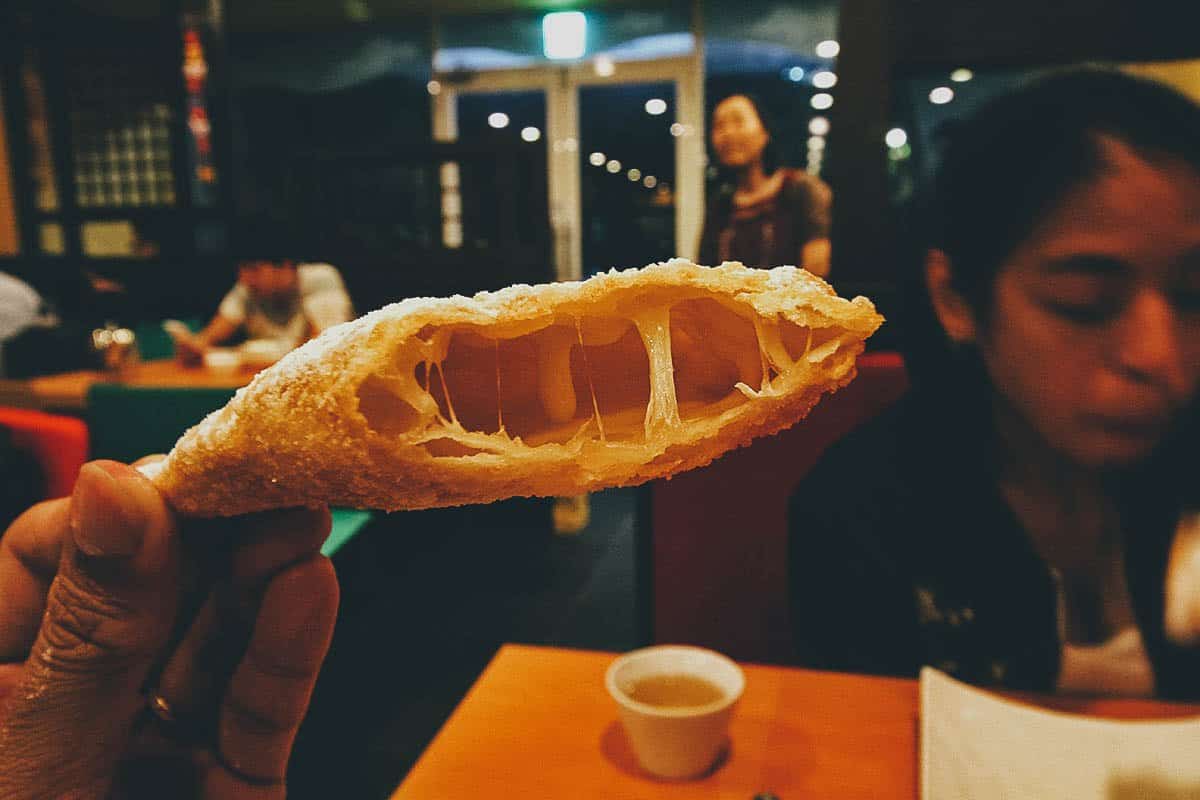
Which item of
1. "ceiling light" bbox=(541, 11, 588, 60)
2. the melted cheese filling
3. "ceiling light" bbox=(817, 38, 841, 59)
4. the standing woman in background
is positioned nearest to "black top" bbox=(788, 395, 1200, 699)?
the standing woman in background

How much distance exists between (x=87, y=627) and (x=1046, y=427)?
6.25 ft

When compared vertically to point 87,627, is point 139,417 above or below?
below

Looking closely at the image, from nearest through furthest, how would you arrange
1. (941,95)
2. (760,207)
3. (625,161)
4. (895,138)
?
(941,95)
(895,138)
(760,207)
(625,161)

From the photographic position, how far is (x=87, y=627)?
2.79 feet

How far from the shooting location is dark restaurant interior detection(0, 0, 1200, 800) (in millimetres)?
2496

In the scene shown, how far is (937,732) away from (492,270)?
16.1ft

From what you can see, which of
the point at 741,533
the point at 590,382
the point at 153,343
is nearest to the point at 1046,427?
the point at 741,533

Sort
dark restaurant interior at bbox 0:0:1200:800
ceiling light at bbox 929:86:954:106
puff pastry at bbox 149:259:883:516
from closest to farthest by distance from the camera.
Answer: puff pastry at bbox 149:259:883:516, dark restaurant interior at bbox 0:0:1200:800, ceiling light at bbox 929:86:954:106

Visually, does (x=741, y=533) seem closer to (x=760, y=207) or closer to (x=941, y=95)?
(x=760, y=207)

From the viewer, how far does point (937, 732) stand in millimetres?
1205

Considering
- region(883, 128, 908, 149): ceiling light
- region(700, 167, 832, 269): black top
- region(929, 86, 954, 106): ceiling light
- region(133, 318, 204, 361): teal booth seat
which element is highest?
region(929, 86, 954, 106): ceiling light

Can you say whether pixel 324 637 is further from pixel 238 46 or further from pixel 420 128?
pixel 238 46

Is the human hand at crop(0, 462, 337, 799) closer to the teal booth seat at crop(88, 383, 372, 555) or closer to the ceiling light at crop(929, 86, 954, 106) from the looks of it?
the teal booth seat at crop(88, 383, 372, 555)

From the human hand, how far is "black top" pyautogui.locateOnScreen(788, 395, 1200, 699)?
151 cm
